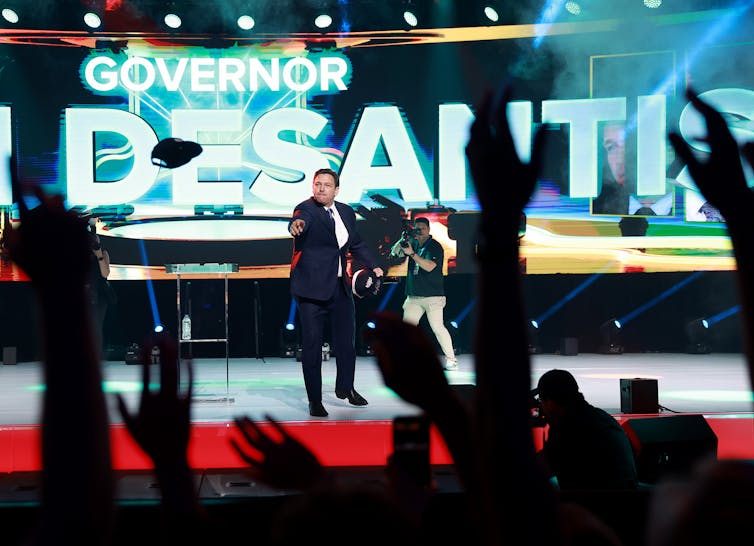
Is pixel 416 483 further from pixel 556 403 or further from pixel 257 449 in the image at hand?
pixel 556 403

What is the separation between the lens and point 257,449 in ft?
4.34

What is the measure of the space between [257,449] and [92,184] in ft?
28.2

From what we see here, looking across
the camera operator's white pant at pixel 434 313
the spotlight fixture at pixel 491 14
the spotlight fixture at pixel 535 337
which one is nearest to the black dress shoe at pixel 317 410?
the camera operator's white pant at pixel 434 313

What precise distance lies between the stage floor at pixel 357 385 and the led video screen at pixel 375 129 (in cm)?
117

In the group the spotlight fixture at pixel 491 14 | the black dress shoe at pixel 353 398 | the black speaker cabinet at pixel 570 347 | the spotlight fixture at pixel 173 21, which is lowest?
the black speaker cabinet at pixel 570 347

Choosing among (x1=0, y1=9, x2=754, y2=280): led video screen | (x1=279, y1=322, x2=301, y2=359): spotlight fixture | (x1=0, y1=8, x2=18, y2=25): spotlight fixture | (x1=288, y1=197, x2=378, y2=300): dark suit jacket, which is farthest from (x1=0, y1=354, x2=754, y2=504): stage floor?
(x1=0, y1=8, x2=18, y2=25): spotlight fixture

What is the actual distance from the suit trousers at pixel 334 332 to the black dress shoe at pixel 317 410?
0.19 m

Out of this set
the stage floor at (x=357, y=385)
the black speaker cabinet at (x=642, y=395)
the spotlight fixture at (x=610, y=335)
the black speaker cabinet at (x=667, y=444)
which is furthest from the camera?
the spotlight fixture at (x=610, y=335)

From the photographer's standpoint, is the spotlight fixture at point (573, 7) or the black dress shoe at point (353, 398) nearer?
the black dress shoe at point (353, 398)

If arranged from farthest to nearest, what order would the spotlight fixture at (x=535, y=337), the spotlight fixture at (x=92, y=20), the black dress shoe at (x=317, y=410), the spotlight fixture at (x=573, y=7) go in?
the spotlight fixture at (x=535, y=337) → the spotlight fixture at (x=573, y=7) → the spotlight fixture at (x=92, y=20) → the black dress shoe at (x=317, y=410)

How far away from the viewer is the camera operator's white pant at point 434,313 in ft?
27.5

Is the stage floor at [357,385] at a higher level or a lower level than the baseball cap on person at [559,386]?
lower

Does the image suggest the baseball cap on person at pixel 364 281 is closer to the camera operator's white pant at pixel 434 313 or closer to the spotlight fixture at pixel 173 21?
the camera operator's white pant at pixel 434 313

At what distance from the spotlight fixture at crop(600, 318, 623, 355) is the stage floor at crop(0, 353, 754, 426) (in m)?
0.27
